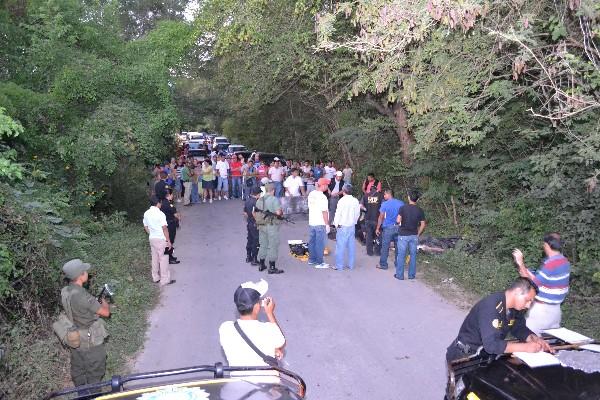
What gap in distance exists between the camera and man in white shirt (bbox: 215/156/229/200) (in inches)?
785

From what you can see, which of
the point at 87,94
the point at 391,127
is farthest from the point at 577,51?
the point at 87,94

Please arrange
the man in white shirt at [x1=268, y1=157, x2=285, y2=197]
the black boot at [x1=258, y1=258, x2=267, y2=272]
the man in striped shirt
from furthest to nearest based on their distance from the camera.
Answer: the man in white shirt at [x1=268, y1=157, x2=285, y2=197], the black boot at [x1=258, y1=258, x2=267, y2=272], the man in striped shirt

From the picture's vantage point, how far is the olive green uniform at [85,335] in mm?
5375

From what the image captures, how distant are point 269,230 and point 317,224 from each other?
3.46 ft

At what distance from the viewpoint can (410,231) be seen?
33.5 ft

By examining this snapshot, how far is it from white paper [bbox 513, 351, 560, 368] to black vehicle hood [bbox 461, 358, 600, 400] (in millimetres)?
50

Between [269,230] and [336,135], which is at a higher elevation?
[336,135]

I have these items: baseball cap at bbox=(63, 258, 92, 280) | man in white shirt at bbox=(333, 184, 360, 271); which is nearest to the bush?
baseball cap at bbox=(63, 258, 92, 280)

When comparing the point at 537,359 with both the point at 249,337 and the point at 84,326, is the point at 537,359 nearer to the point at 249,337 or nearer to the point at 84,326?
the point at 249,337

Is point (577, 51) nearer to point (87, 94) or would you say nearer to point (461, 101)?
Answer: point (461, 101)

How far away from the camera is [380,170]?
61.3 ft

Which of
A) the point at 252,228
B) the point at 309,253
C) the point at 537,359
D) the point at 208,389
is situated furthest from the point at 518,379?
the point at 252,228

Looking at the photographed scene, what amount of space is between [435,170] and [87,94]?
8.93 m

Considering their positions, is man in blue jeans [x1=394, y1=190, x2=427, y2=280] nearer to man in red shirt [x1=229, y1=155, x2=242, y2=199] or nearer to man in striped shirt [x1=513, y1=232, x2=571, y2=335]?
man in striped shirt [x1=513, y1=232, x2=571, y2=335]
